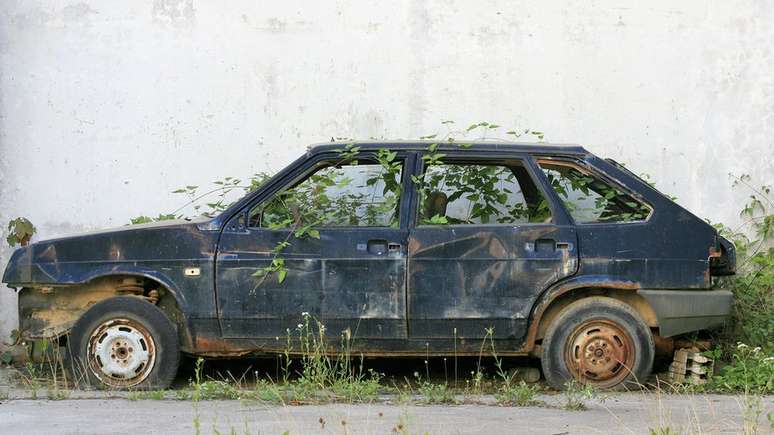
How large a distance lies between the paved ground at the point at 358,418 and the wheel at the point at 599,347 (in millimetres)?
336

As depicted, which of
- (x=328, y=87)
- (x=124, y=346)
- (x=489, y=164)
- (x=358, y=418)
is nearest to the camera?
(x=358, y=418)

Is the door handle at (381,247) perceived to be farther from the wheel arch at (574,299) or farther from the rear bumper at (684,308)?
the rear bumper at (684,308)

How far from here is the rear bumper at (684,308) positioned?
726 centimetres

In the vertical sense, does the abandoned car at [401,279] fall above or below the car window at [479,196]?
below

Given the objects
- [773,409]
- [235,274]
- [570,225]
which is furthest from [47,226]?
[773,409]

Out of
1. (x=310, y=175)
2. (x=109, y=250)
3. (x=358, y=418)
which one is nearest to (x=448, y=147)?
(x=310, y=175)

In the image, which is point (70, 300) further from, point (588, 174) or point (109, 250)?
point (588, 174)

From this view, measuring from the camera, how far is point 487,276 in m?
7.27

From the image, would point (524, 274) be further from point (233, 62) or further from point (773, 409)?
point (233, 62)

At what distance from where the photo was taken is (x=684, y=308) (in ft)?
23.8

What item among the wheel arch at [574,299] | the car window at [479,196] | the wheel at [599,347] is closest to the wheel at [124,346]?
the car window at [479,196]

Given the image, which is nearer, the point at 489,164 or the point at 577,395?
the point at 577,395

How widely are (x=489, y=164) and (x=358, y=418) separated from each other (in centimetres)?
225

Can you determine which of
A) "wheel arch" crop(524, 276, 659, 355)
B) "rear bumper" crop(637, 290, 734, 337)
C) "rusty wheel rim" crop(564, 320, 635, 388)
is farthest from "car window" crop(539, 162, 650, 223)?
"rusty wheel rim" crop(564, 320, 635, 388)
